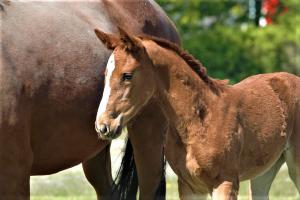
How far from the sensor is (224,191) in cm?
492

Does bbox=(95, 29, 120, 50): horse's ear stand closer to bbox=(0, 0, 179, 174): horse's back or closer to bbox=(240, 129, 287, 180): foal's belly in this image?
bbox=(0, 0, 179, 174): horse's back

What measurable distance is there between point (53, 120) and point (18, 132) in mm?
324

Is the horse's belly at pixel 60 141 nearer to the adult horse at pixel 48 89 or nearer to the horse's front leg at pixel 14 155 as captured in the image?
the adult horse at pixel 48 89

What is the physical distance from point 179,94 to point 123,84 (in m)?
0.43

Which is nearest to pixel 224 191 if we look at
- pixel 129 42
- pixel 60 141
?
pixel 129 42

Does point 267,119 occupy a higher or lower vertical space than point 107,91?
lower

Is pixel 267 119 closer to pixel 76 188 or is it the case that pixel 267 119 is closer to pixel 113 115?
pixel 113 115

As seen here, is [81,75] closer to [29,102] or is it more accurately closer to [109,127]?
[29,102]

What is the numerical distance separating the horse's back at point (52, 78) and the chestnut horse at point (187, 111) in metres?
0.60

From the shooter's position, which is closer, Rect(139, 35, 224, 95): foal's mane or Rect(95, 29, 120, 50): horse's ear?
Rect(95, 29, 120, 50): horse's ear

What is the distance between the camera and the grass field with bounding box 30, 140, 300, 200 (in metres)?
8.12

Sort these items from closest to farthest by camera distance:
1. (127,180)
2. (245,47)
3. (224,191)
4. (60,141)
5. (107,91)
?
(107,91), (224,191), (60,141), (127,180), (245,47)

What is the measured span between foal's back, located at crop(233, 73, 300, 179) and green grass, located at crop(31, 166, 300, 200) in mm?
2033

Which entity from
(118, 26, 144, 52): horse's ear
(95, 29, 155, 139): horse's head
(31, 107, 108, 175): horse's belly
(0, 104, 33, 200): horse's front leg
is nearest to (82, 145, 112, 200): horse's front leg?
(31, 107, 108, 175): horse's belly
